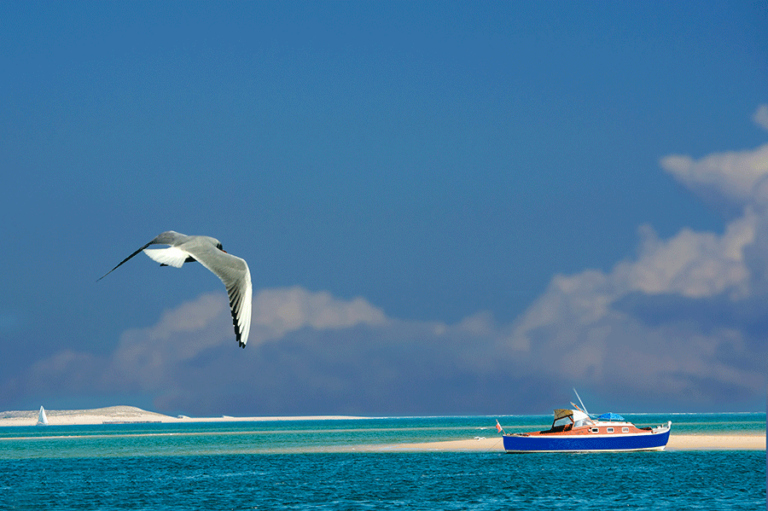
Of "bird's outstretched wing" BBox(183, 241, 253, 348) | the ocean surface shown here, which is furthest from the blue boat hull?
"bird's outstretched wing" BBox(183, 241, 253, 348)

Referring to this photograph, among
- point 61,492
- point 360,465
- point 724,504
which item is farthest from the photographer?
point 360,465

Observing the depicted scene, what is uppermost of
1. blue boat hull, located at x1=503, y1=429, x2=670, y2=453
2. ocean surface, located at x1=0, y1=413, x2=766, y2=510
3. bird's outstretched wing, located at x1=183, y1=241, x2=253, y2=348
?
bird's outstretched wing, located at x1=183, y1=241, x2=253, y2=348

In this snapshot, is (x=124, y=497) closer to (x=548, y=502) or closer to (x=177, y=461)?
(x=548, y=502)

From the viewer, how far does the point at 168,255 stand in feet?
35.3

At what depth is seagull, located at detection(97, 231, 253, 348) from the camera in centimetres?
1037

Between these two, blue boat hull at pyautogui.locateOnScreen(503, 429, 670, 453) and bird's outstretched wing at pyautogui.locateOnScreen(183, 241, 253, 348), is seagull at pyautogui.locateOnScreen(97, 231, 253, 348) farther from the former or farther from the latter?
blue boat hull at pyautogui.locateOnScreen(503, 429, 670, 453)

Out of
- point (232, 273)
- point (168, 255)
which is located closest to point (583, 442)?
point (232, 273)

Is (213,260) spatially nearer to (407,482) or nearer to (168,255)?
(168,255)

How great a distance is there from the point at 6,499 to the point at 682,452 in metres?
50.4

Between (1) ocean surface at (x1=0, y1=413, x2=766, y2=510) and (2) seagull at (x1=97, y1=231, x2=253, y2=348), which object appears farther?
(1) ocean surface at (x1=0, y1=413, x2=766, y2=510)

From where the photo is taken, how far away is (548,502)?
3800 cm

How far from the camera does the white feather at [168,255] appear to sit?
10539 mm

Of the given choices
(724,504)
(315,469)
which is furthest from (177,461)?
(724,504)

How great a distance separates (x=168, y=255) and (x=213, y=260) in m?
0.59
